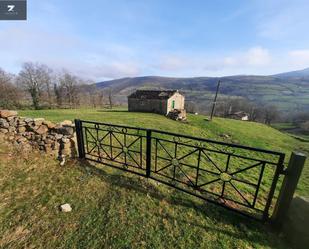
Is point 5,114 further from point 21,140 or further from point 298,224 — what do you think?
point 298,224

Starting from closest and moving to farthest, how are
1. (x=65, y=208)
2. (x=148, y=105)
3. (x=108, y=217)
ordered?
(x=108, y=217) → (x=65, y=208) → (x=148, y=105)

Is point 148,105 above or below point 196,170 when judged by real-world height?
below

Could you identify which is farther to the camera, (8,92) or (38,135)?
(8,92)

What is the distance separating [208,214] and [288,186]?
148cm

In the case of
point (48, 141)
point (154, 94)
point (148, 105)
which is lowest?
point (148, 105)

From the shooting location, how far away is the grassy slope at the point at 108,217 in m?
2.56

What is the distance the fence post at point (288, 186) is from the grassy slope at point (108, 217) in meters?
0.34

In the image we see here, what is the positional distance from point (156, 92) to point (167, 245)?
26376 mm

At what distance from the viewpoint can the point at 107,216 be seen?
300 cm

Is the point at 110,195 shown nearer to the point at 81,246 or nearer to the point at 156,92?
the point at 81,246

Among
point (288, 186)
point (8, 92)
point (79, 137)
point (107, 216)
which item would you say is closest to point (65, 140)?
point (79, 137)

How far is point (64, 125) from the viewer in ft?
16.7

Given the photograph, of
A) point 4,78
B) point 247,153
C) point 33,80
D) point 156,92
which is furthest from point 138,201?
point 33,80

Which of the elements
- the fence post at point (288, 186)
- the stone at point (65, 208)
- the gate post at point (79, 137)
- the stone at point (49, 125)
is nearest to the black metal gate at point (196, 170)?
the gate post at point (79, 137)
